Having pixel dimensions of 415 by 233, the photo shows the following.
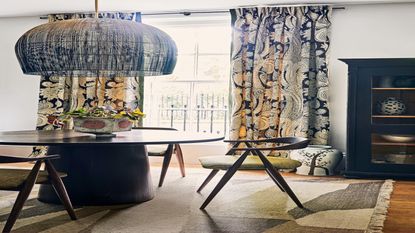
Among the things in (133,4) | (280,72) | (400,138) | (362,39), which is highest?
(133,4)

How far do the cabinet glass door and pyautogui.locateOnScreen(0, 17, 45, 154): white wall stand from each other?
4.37 m

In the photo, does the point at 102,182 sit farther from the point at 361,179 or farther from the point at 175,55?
the point at 361,179

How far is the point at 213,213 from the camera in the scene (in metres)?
3.13

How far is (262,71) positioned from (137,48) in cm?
262

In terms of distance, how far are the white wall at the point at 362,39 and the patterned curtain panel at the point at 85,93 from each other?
2403 millimetres

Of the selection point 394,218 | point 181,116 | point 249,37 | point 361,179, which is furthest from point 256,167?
point 181,116

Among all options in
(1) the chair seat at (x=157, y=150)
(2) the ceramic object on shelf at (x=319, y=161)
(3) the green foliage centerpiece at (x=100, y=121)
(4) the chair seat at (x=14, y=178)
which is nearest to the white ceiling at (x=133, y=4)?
(2) the ceramic object on shelf at (x=319, y=161)

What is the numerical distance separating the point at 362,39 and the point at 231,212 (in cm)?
330

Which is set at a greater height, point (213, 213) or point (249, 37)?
point (249, 37)

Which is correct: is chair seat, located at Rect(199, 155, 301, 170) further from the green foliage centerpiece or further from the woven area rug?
the green foliage centerpiece

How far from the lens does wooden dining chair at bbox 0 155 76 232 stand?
8.59 feet

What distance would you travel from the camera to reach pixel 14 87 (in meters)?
6.73

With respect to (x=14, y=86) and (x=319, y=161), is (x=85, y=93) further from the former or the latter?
(x=319, y=161)

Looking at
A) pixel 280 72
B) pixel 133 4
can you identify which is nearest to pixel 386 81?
pixel 280 72
